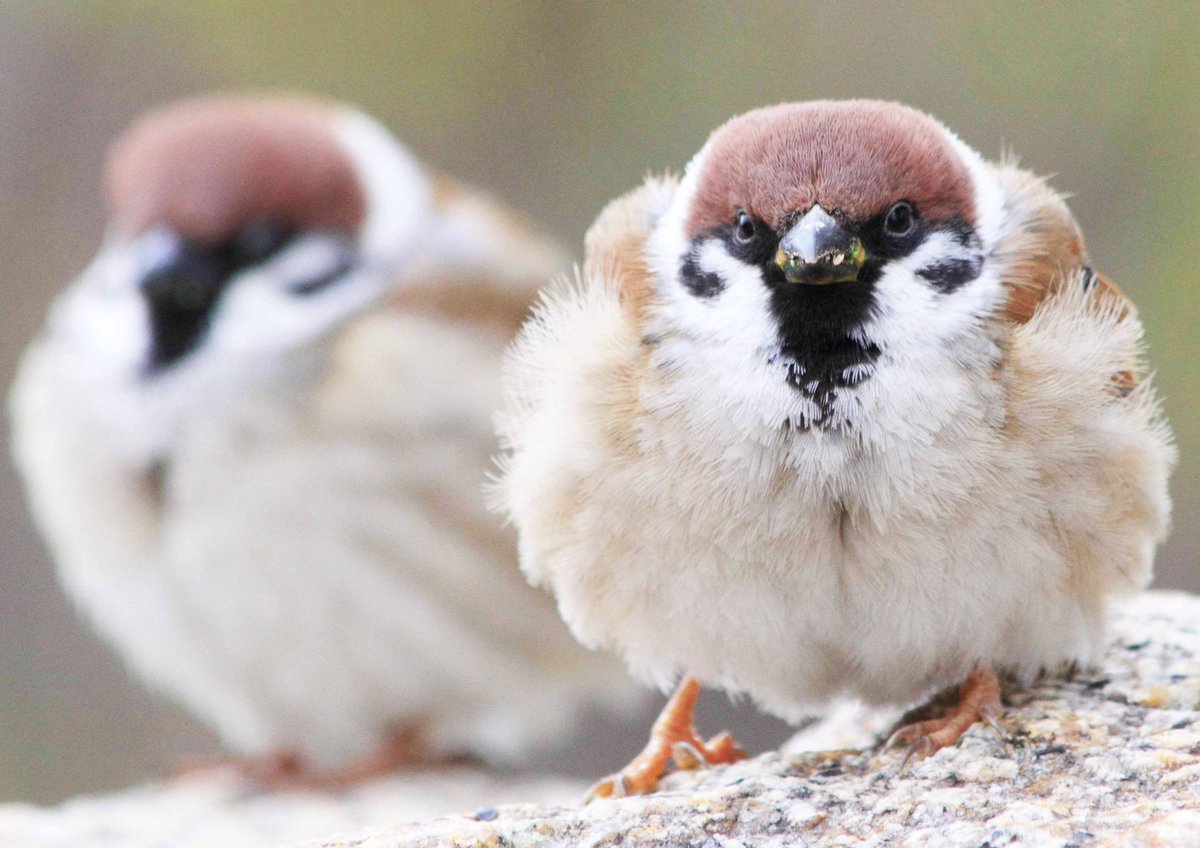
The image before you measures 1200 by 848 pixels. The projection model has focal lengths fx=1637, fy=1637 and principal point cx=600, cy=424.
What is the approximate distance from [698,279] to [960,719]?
0.65m

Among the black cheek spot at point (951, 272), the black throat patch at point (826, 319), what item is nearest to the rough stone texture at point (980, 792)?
the black throat patch at point (826, 319)

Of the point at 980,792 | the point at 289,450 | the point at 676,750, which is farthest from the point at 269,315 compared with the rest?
the point at 980,792

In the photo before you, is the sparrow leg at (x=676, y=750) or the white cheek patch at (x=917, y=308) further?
the sparrow leg at (x=676, y=750)

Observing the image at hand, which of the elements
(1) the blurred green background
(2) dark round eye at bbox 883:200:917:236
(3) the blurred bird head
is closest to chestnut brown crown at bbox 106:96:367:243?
(3) the blurred bird head

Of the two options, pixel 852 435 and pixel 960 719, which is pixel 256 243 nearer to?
pixel 852 435

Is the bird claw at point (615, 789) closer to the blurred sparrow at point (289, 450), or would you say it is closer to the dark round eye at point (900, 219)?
the dark round eye at point (900, 219)

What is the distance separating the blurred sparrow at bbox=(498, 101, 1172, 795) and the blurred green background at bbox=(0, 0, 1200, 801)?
9.76 ft

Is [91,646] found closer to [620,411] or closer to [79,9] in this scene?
[79,9]

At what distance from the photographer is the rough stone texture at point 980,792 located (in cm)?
172

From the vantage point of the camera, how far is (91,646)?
19.5ft

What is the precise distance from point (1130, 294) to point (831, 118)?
2.93m

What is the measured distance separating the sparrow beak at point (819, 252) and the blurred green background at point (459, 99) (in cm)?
318

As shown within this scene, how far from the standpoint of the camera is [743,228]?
204 cm

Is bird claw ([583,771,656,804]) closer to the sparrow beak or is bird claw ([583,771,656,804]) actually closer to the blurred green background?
the sparrow beak
